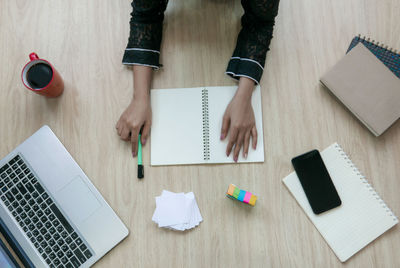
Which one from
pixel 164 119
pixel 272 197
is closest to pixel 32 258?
pixel 164 119

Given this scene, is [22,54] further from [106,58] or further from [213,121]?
[213,121]

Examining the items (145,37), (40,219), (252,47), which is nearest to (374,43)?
(252,47)

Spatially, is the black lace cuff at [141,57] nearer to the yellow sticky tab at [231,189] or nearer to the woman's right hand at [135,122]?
the woman's right hand at [135,122]

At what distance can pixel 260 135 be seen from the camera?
0.81 metres

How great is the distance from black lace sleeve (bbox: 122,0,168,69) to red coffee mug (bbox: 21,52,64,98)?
0.61 ft

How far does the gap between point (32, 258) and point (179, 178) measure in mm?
418

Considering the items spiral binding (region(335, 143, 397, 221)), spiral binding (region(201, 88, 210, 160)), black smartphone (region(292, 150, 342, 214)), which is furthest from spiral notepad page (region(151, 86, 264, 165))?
spiral binding (region(335, 143, 397, 221))

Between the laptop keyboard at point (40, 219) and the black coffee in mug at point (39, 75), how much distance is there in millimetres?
226

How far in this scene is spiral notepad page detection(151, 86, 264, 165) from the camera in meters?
0.80

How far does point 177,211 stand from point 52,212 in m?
0.32

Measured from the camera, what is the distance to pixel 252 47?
0.81 m

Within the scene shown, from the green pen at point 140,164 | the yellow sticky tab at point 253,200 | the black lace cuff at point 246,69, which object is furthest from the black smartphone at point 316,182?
the green pen at point 140,164

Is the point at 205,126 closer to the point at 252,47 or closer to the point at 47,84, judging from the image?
the point at 252,47

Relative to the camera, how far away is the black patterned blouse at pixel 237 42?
31.7 inches
